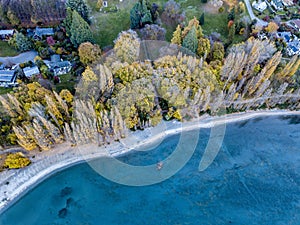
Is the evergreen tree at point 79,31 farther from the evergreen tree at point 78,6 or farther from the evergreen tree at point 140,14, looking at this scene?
the evergreen tree at point 140,14

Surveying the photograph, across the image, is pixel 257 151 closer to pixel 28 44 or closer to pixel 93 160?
pixel 93 160

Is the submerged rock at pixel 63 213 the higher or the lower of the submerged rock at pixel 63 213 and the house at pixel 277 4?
the lower

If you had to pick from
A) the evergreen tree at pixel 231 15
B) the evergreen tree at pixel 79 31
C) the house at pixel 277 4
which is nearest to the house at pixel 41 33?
the evergreen tree at pixel 79 31

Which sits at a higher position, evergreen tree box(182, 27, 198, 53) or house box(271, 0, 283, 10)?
house box(271, 0, 283, 10)

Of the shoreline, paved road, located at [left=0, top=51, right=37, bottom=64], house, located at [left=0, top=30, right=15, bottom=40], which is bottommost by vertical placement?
the shoreline

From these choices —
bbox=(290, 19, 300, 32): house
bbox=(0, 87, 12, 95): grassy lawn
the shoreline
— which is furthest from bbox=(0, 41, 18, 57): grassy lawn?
bbox=(290, 19, 300, 32): house

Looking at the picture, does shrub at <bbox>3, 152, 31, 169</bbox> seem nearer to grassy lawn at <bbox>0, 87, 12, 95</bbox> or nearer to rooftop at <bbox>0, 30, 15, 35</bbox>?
grassy lawn at <bbox>0, 87, 12, 95</bbox>
